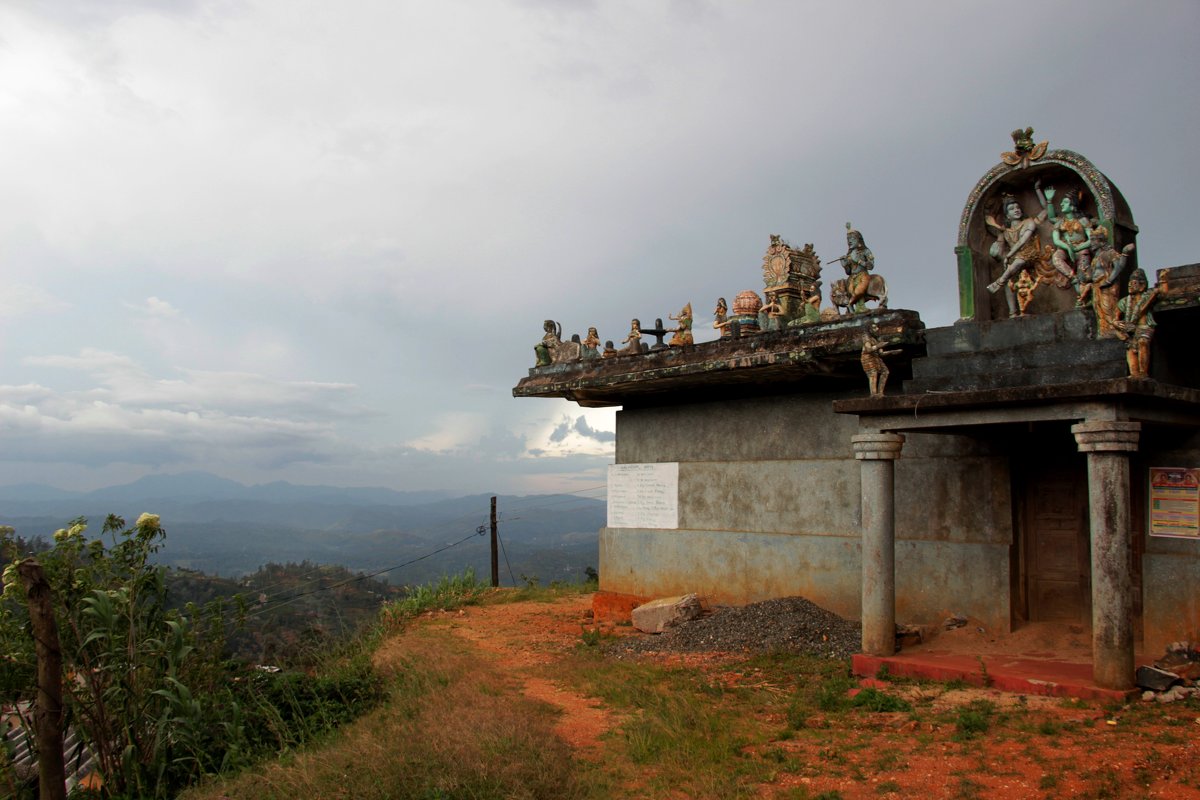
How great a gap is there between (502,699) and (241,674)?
302cm

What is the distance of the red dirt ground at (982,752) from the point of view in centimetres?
612

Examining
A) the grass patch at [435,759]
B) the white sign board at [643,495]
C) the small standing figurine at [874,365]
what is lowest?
the grass patch at [435,759]

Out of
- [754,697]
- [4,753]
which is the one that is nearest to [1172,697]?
[754,697]

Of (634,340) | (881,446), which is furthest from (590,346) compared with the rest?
(881,446)

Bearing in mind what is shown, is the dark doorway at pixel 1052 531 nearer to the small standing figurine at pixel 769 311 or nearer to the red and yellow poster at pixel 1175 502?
the red and yellow poster at pixel 1175 502

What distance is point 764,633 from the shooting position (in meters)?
11.6

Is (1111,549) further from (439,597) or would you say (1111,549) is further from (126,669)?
(439,597)

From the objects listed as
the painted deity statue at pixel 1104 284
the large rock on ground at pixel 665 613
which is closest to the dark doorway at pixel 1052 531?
the painted deity statue at pixel 1104 284

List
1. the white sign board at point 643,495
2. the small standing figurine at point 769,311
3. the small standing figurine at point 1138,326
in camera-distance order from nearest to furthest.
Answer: the small standing figurine at point 1138,326 → the small standing figurine at point 769,311 → the white sign board at point 643,495

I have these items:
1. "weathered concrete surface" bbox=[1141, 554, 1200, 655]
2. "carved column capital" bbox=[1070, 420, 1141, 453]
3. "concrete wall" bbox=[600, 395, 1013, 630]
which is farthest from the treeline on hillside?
"weathered concrete surface" bbox=[1141, 554, 1200, 655]

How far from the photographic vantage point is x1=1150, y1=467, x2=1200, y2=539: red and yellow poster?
9133 mm

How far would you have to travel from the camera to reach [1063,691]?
27.0 ft

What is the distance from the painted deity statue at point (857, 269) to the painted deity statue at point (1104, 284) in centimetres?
265

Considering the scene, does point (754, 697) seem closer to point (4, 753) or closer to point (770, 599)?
point (770, 599)
